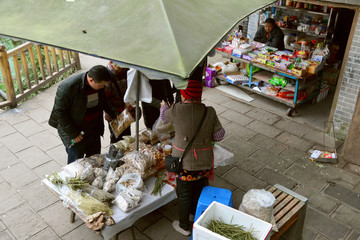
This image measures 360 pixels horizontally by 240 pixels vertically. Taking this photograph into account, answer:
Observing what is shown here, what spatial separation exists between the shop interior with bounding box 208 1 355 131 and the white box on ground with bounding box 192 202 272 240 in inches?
171

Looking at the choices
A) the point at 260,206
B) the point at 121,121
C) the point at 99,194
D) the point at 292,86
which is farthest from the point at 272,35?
the point at 99,194

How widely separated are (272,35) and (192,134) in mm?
5660

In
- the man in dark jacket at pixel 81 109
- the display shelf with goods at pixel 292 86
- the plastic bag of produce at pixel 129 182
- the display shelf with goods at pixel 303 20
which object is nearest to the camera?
the plastic bag of produce at pixel 129 182

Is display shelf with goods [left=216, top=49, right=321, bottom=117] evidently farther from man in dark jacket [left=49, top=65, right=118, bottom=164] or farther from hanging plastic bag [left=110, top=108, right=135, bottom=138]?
man in dark jacket [left=49, top=65, right=118, bottom=164]

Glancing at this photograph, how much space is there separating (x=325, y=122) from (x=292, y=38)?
3.81 meters

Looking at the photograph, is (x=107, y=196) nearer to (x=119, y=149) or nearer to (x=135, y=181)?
(x=135, y=181)

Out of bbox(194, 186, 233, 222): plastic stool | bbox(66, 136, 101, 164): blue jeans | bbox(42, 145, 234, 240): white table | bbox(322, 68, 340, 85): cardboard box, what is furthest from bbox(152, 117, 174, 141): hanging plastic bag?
bbox(322, 68, 340, 85): cardboard box

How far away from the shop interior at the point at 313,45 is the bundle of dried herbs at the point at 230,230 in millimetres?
4397

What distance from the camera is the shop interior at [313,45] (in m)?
7.81

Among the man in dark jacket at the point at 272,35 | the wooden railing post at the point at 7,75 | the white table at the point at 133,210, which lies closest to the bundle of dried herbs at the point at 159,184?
the white table at the point at 133,210

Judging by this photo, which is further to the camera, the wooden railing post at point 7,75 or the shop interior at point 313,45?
the shop interior at point 313,45

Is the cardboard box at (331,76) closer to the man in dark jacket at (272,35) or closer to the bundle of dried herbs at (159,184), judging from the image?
the man in dark jacket at (272,35)

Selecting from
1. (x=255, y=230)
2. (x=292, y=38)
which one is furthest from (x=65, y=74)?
(x=255, y=230)

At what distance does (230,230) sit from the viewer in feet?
11.6
